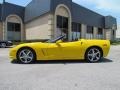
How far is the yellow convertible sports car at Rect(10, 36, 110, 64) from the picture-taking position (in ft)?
34.4

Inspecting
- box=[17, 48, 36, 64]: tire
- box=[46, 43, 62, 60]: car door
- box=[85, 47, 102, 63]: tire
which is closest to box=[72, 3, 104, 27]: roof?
box=[85, 47, 102, 63]: tire

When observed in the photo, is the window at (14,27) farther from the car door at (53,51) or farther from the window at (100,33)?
the car door at (53,51)

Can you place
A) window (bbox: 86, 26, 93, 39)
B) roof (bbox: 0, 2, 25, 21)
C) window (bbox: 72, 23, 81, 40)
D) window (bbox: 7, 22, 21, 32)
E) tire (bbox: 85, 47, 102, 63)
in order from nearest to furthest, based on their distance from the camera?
tire (bbox: 85, 47, 102, 63), roof (bbox: 0, 2, 25, 21), window (bbox: 7, 22, 21, 32), window (bbox: 72, 23, 81, 40), window (bbox: 86, 26, 93, 39)

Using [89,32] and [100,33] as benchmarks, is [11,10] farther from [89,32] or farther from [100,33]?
[100,33]

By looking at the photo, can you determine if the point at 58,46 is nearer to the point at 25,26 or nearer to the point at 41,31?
the point at 41,31

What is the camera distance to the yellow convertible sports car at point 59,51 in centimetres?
1049

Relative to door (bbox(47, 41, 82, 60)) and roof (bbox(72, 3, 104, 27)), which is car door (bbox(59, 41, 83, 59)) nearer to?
door (bbox(47, 41, 82, 60))

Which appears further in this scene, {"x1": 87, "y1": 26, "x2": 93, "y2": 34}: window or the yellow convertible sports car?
{"x1": 87, "y1": 26, "x2": 93, "y2": 34}: window

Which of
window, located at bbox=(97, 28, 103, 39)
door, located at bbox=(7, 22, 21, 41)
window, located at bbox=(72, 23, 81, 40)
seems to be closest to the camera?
door, located at bbox=(7, 22, 21, 41)

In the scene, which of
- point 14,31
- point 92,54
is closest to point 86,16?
point 14,31

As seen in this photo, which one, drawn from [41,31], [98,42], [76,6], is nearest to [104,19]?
[76,6]

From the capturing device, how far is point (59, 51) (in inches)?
416
